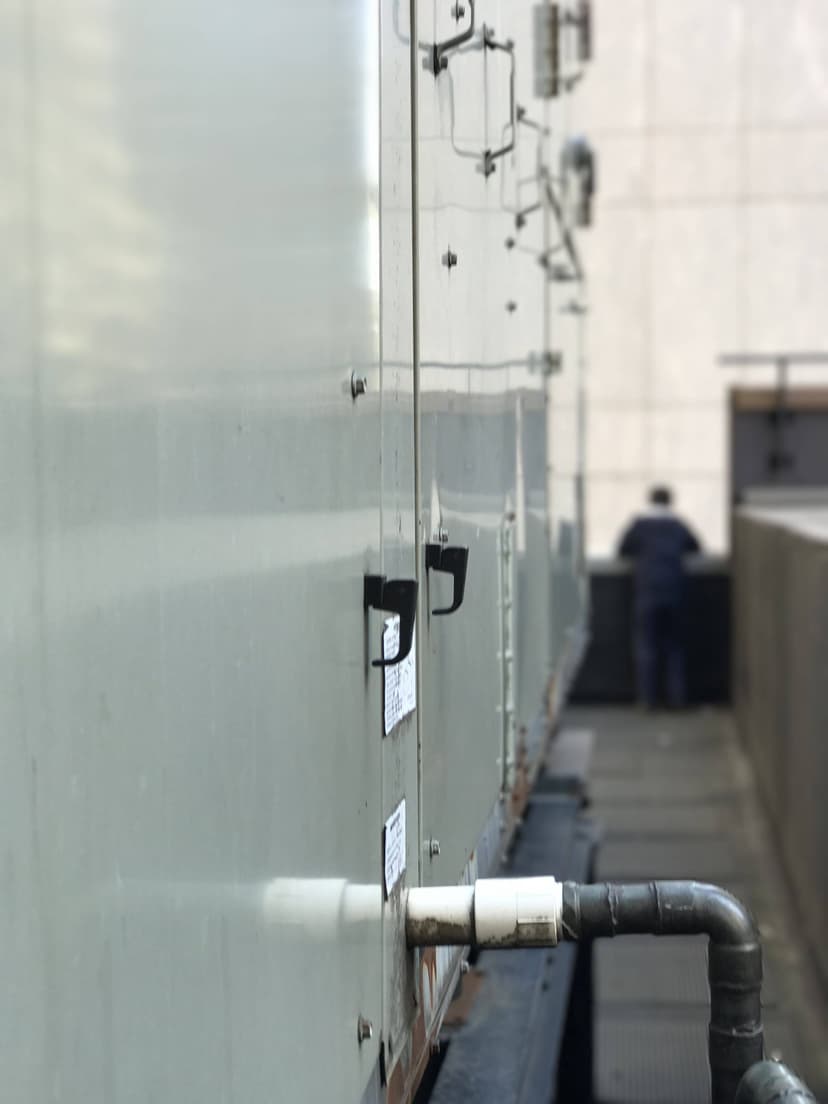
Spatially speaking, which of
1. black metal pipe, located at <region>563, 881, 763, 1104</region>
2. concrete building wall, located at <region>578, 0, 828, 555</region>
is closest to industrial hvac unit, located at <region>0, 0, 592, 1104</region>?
black metal pipe, located at <region>563, 881, 763, 1104</region>

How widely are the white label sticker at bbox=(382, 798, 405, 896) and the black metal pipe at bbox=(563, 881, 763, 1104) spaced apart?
37 cm

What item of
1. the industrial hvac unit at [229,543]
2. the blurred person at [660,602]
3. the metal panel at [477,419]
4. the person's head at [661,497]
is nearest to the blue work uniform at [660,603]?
the blurred person at [660,602]

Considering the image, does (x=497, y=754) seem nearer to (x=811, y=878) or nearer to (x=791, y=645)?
(x=811, y=878)

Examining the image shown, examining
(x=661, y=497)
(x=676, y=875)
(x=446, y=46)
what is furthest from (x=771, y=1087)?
(x=661, y=497)

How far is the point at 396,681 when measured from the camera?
6.89ft

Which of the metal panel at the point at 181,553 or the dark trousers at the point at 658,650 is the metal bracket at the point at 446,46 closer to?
the metal panel at the point at 181,553

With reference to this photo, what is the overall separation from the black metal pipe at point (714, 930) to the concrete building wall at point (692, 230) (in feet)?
53.5

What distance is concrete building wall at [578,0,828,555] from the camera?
18766 mm

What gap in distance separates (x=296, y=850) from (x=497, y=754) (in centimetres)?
170

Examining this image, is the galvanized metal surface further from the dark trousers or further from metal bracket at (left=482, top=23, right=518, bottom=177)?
metal bracket at (left=482, top=23, right=518, bottom=177)

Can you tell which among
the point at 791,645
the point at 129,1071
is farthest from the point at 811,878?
the point at 129,1071

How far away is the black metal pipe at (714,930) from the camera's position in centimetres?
242

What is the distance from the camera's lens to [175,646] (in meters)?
1.21

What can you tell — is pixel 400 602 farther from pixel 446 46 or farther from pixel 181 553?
pixel 446 46
